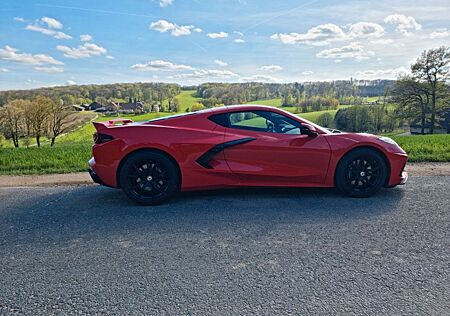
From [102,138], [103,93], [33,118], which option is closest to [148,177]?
[102,138]

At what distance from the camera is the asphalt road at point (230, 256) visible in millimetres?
2143

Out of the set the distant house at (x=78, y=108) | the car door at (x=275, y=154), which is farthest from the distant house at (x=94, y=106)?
the car door at (x=275, y=154)

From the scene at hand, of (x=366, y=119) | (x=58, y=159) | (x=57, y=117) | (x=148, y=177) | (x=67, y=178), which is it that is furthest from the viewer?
(x=366, y=119)

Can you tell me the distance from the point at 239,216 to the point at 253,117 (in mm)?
1490

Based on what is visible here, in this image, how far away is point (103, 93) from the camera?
108 feet

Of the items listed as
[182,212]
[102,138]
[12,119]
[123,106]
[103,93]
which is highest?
[103,93]

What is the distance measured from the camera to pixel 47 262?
272 cm

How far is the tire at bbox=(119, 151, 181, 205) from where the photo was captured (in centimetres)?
416

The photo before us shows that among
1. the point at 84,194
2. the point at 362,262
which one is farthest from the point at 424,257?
the point at 84,194

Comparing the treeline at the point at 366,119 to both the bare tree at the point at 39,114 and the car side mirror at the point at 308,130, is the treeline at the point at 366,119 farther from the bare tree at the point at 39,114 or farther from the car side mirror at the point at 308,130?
the car side mirror at the point at 308,130

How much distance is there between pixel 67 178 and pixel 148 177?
8.33ft

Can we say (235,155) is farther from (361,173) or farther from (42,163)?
(42,163)

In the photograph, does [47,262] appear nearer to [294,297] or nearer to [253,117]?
[294,297]

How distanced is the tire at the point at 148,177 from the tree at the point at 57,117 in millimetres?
33421
